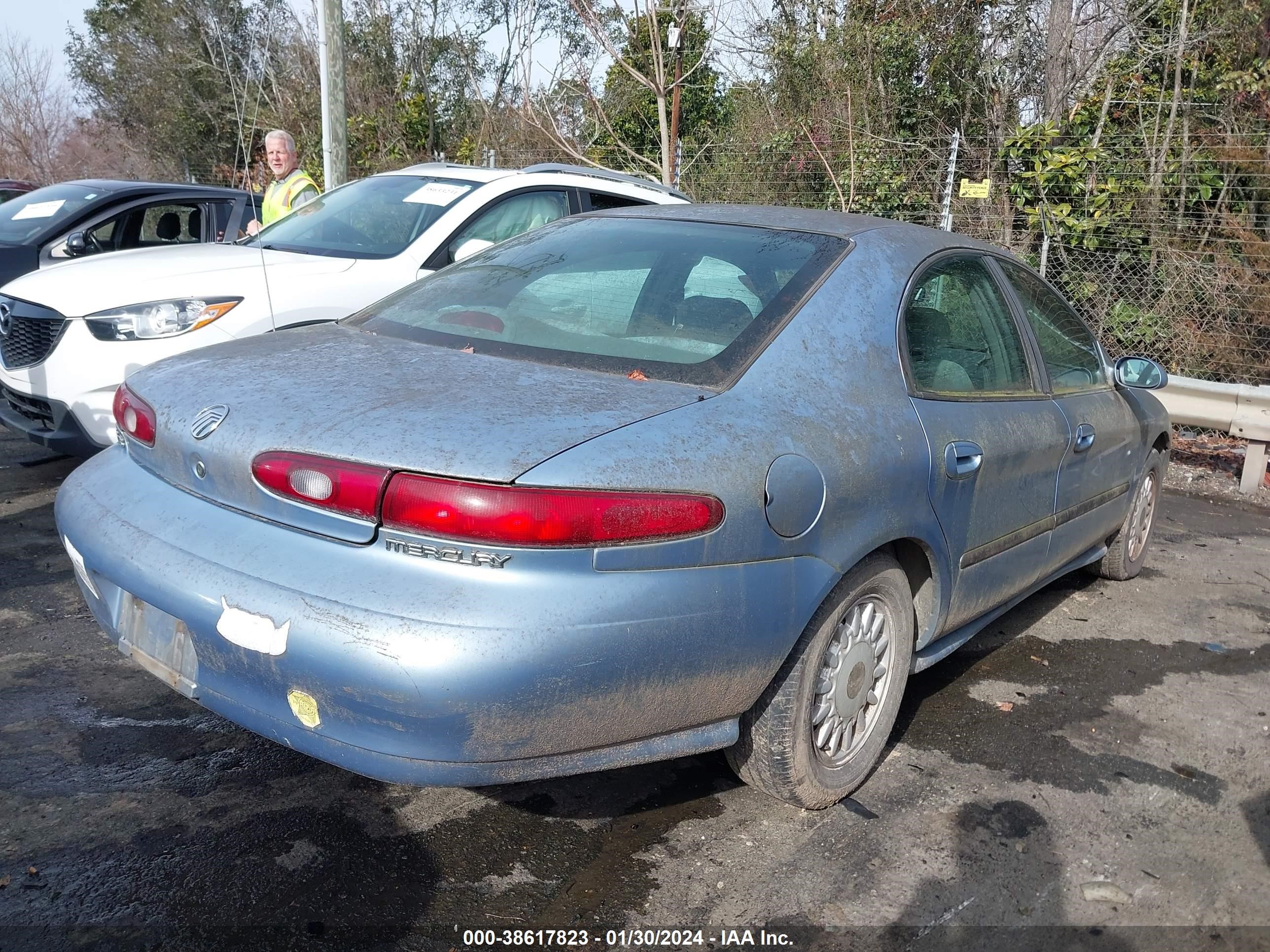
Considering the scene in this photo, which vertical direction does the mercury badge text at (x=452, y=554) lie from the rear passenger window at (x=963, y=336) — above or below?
below

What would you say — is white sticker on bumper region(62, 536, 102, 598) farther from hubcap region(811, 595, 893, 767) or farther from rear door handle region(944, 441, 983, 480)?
rear door handle region(944, 441, 983, 480)

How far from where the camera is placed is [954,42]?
13227 mm

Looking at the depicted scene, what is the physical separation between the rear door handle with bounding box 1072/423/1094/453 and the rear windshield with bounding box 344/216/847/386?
4.50ft

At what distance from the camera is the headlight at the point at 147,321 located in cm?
496

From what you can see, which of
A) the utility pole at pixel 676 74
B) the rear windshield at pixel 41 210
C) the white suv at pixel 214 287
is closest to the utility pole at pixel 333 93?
the rear windshield at pixel 41 210

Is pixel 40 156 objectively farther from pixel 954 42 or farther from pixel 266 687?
pixel 266 687

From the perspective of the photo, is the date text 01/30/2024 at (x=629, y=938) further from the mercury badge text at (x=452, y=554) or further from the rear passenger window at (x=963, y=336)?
the rear passenger window at (x=963, y=336)

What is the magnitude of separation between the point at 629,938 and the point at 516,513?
1.02m

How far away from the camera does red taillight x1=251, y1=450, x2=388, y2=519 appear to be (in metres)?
2.21

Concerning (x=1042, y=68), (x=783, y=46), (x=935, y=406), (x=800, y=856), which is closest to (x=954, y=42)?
(x=1042, y=68)

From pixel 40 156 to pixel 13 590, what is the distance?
22.1 meters

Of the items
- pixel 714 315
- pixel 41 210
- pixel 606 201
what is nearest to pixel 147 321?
pixel 606 201

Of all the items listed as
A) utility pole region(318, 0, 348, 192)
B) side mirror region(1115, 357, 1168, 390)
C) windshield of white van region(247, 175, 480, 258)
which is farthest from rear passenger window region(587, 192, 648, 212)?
utility pole region(318, 0, 348, 192)

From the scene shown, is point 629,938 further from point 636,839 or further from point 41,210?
point 41,210
